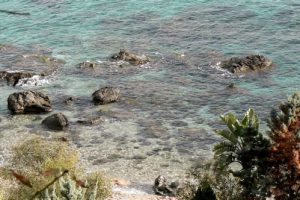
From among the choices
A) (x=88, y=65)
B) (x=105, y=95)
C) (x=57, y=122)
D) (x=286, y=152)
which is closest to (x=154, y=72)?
(x=88, y=65)

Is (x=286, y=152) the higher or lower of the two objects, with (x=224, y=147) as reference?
higher

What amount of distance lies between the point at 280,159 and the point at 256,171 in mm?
2540

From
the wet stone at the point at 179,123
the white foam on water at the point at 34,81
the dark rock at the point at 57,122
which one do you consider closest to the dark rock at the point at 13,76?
the white foam on water at the point at 34,81

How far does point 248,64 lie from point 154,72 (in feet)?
51.3

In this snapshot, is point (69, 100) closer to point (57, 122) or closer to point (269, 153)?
point (57, 122)

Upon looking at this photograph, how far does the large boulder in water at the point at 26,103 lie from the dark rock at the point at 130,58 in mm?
20274

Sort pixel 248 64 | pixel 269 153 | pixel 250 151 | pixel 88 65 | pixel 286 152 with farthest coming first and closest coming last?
pixel 88 65, pixel 248 64, pixel 250 151, pixel 269 153, pixel 286 152

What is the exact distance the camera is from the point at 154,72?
3187 inches

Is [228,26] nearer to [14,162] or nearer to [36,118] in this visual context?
[36,118]

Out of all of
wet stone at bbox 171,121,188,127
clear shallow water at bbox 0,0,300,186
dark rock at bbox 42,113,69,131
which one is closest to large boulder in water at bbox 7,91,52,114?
clear shallow water at bbox 0,0,300,186

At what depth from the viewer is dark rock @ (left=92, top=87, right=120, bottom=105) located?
70.8 metres

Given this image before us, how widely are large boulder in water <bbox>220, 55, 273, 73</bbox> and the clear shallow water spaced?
5.22ft

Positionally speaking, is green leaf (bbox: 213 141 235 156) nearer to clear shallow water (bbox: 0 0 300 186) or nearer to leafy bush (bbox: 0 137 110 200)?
leafy bush (bbox: 0 137 110 200)

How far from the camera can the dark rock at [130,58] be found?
8462 centimetres
